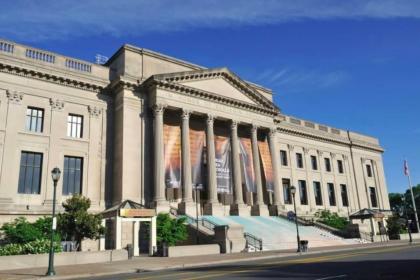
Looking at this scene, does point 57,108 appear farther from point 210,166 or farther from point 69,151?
point 210,166

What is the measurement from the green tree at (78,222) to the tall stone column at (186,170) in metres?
10.7

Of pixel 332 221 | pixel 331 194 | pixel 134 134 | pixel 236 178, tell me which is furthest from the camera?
pixel 331 194

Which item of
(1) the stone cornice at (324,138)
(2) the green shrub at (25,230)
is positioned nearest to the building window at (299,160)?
(1) the stone cornice at (324,138)

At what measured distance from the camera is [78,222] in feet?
83.7

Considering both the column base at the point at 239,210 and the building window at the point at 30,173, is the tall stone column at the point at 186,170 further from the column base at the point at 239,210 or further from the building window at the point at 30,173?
the building window at the point at 30,173

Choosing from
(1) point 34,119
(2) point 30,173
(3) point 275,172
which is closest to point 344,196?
(3) point 275,172

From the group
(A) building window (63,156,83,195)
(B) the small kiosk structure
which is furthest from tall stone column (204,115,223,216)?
(A) building window (63,156,83,195)

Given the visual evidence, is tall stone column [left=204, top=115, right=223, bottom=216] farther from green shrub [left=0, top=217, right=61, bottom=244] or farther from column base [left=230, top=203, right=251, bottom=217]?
green shrub [left=0, top=217, right=61, bottom=244]

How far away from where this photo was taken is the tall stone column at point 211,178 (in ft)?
123

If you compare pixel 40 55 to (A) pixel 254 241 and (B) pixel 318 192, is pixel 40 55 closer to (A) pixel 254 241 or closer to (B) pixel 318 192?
(A) pixel 254 241

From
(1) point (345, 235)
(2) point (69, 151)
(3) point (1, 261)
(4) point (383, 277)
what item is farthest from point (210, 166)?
(4) point (383, 277)

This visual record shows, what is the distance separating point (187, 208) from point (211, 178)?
476 cm

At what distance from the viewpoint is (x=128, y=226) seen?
3334cm

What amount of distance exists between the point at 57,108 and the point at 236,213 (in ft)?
64.6
